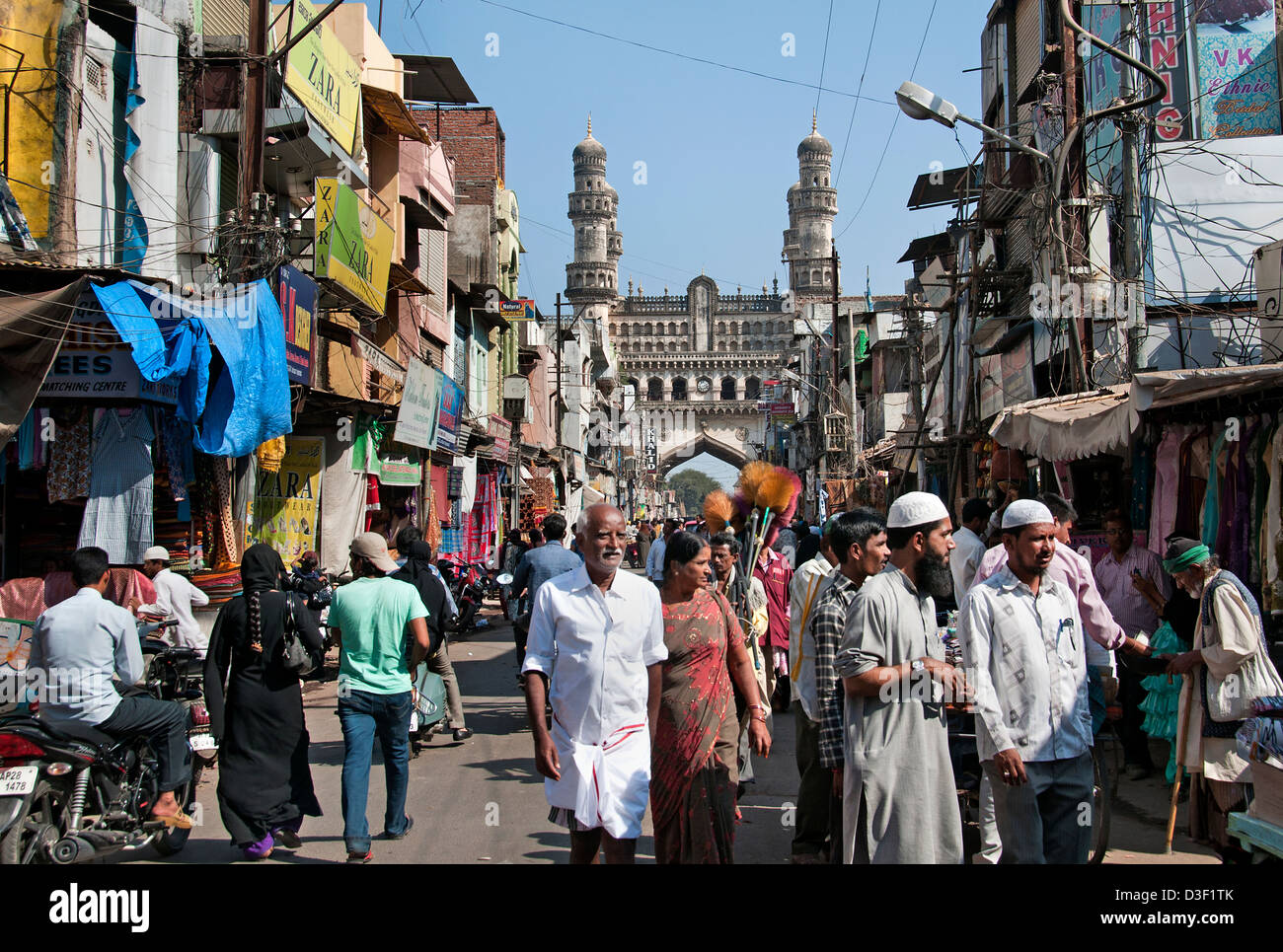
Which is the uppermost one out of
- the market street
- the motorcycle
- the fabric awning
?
the fabric awning

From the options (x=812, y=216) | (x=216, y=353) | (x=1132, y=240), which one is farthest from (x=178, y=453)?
(x=812, y=216)

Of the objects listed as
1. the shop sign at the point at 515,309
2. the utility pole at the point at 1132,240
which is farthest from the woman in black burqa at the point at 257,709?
the shop sign at the point at 515,309

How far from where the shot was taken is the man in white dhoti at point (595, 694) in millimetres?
3672

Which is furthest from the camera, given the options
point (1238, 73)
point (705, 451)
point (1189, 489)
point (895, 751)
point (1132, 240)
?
point (705, 451)

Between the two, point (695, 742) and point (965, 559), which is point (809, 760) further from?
point (965, 559)

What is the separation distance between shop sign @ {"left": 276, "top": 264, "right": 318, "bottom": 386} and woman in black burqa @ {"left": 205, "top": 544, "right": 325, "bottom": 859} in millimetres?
5387

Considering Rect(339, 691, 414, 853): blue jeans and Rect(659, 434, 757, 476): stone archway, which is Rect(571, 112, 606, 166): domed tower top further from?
Rect(339, 691, 414, 853): blue jeans

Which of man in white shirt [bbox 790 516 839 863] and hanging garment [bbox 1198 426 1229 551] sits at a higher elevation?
hanging garment [bbox 1198 426 1229 551]

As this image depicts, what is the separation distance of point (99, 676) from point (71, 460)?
12.5 feet

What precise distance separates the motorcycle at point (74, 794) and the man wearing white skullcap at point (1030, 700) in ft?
12.2

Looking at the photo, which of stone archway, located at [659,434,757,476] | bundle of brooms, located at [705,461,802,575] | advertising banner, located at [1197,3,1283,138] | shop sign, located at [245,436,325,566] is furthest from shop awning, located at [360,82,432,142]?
stone archway, located at [659,434,757,476]

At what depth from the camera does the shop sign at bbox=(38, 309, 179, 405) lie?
24.7 feet

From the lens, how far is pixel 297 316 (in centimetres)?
1079

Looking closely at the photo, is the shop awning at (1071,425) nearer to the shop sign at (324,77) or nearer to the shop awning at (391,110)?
the shop sign at (324,77)
